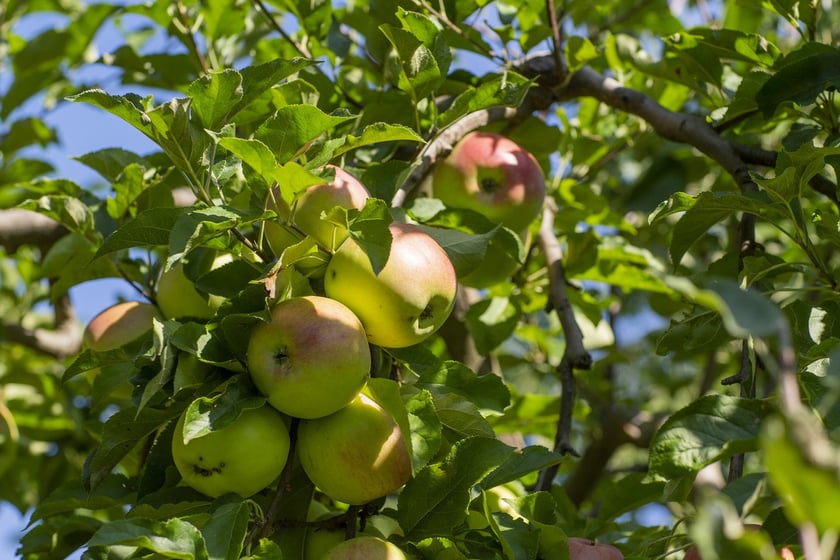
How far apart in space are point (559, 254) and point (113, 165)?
2.84 feet

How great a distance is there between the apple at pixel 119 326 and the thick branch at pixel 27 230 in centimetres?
79

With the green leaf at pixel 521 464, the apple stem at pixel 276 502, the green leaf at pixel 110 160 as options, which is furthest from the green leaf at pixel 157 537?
the green leaf at pixel 110 160

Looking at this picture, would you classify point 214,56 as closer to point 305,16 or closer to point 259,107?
point 305,16

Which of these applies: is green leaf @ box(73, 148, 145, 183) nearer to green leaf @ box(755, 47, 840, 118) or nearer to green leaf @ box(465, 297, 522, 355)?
green leaf @ box(465, 297, 522, 355)

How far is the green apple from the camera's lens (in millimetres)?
1141

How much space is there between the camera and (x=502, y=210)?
1.64 m

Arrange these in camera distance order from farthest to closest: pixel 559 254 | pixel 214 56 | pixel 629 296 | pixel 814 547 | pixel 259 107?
pixel 629 296, pixel 214 56, pixel 559 254, pixel 259 107, pixel 814 547

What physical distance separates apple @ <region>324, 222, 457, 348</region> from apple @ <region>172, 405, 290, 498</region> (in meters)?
0.16

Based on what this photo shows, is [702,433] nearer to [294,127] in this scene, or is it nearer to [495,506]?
[495,506]

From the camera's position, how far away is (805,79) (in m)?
1.39

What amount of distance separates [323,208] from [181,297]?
375 millimetres

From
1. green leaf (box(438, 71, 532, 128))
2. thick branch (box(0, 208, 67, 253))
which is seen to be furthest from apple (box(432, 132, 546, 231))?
thick branch (box(0, 208, 67, 253))

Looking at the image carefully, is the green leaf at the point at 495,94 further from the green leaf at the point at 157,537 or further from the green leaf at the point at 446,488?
the green leaf at the point at 157,537

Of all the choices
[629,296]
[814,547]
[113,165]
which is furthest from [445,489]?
[629,296]
